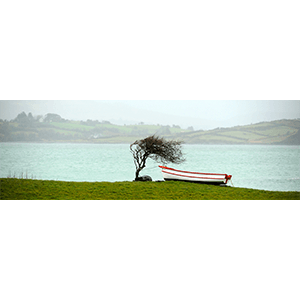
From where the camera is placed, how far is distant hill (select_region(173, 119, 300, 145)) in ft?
23.9

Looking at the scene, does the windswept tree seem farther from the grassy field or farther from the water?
the grassy field

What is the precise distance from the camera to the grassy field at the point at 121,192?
5.39 m

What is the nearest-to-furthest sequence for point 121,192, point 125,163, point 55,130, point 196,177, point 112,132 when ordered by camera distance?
1. point 121,192
2. point 196,177
3. point 112,132
4. point 55,130
5. point 125,163

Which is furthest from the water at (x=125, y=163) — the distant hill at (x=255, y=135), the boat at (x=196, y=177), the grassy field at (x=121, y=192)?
the grassy field at (x=121, y=192)

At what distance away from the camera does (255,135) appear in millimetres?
8680

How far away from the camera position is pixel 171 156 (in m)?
7.41

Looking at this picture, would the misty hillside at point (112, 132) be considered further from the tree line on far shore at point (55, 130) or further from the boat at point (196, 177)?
the boat at point (196, 177)

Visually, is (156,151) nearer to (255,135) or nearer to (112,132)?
(112,132)

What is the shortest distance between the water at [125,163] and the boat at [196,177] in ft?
1.77

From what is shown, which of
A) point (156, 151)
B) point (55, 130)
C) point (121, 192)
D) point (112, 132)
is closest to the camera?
point (121, 192)

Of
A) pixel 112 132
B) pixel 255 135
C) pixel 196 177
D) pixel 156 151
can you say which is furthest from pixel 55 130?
pixel 255 135

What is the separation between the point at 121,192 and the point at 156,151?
1.95 metres
